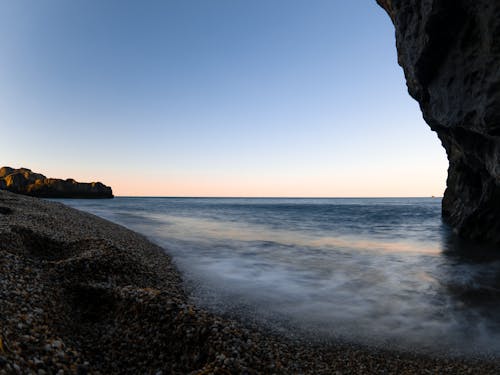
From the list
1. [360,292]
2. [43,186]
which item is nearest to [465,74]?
[360,292]

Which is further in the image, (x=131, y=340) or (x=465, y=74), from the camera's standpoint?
(x=465, y=74)

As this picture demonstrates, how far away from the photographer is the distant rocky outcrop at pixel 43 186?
296 ft

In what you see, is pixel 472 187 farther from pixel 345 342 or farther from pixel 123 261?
pixel 123 261

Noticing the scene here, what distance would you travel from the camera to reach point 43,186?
95750 millimetres

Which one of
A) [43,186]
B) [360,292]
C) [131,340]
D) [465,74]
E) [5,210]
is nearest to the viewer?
[131,340]

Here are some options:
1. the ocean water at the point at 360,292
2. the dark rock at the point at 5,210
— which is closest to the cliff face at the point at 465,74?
the ocean water at the point at 360,292

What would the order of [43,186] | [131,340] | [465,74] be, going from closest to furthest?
[131,340]
[465,74]
[43,186]

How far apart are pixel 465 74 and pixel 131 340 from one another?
16110mm

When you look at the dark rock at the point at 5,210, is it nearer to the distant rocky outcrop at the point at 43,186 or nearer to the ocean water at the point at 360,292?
the ocean water at the point at 360,292

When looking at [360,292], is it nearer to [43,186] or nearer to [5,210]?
[5,210]

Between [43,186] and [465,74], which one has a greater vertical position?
[465,74]

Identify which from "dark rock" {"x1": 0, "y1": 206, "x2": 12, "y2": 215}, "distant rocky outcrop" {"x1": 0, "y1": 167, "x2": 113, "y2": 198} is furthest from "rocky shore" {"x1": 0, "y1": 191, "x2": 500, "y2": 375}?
"distant rocky outcrop" {"x1": 0, "y1": 167, "x2": 113, "y2": 198}

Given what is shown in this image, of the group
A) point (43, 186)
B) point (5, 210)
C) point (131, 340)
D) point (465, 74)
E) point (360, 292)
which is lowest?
point (360, 292)

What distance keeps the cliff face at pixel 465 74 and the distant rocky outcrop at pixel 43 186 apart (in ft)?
343
